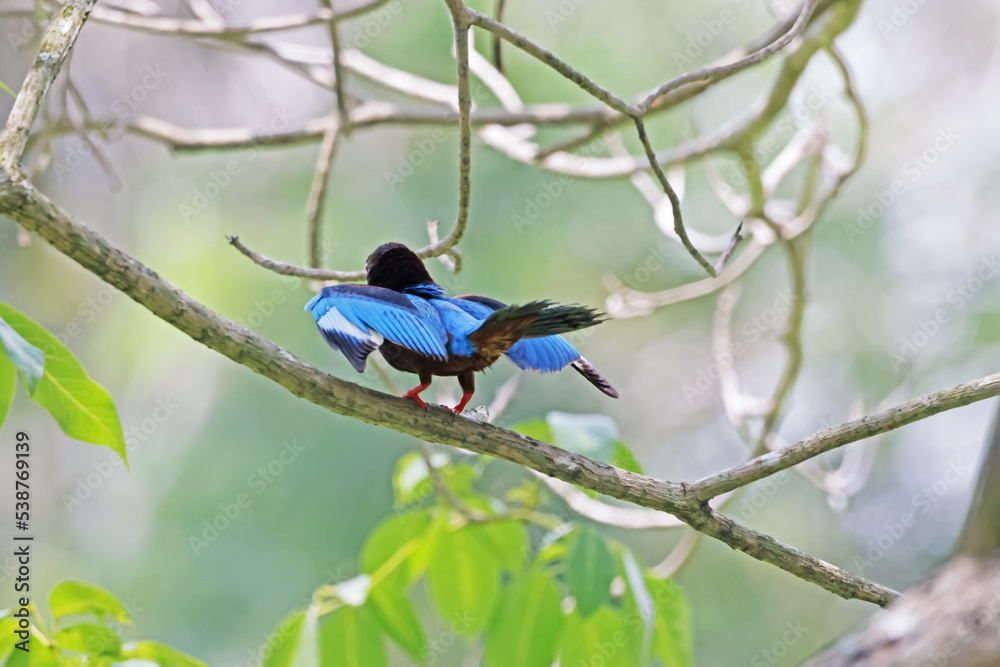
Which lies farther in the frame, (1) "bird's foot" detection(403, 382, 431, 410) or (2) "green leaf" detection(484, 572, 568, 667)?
(2) "green leaf" detection(484, 572, 568, 667)

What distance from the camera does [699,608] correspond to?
7324 millimetres

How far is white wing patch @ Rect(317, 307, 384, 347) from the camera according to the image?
197 cm

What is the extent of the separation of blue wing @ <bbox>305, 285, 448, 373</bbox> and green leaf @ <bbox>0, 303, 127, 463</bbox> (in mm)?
558

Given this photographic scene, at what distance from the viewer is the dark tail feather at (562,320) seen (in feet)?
5.96

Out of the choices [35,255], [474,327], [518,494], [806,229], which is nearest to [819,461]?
[806,229]

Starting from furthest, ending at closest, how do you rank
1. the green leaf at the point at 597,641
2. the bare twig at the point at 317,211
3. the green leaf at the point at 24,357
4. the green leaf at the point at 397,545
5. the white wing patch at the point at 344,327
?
1. the bare twig at the point at 317,211
2. the green leaf at the point at 397,545
3. the green leaf at the point at 597,641
4. the white wing patch at the point at 344,327
5. the green leaf at the point at 24,357

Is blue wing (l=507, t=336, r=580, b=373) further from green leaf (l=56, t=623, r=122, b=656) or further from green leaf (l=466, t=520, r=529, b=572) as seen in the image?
green leaf (l=56, t=623, r=122, b=656)

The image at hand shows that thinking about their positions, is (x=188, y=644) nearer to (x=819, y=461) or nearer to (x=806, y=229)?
(x=819, y=461)

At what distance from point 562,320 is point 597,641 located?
0.96m

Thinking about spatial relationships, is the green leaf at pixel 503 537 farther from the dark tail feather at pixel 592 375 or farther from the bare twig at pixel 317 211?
the bare twig at pixel 317 211

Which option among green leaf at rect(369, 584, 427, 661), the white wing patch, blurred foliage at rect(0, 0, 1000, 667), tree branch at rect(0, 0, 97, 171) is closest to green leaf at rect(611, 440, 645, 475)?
the white wing patch

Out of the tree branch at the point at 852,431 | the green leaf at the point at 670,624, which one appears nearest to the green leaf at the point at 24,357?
the tree branch at the point at 852,431

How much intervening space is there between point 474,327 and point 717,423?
19.8ft

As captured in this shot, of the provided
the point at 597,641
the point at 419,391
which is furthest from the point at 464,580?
the point at 419,391
